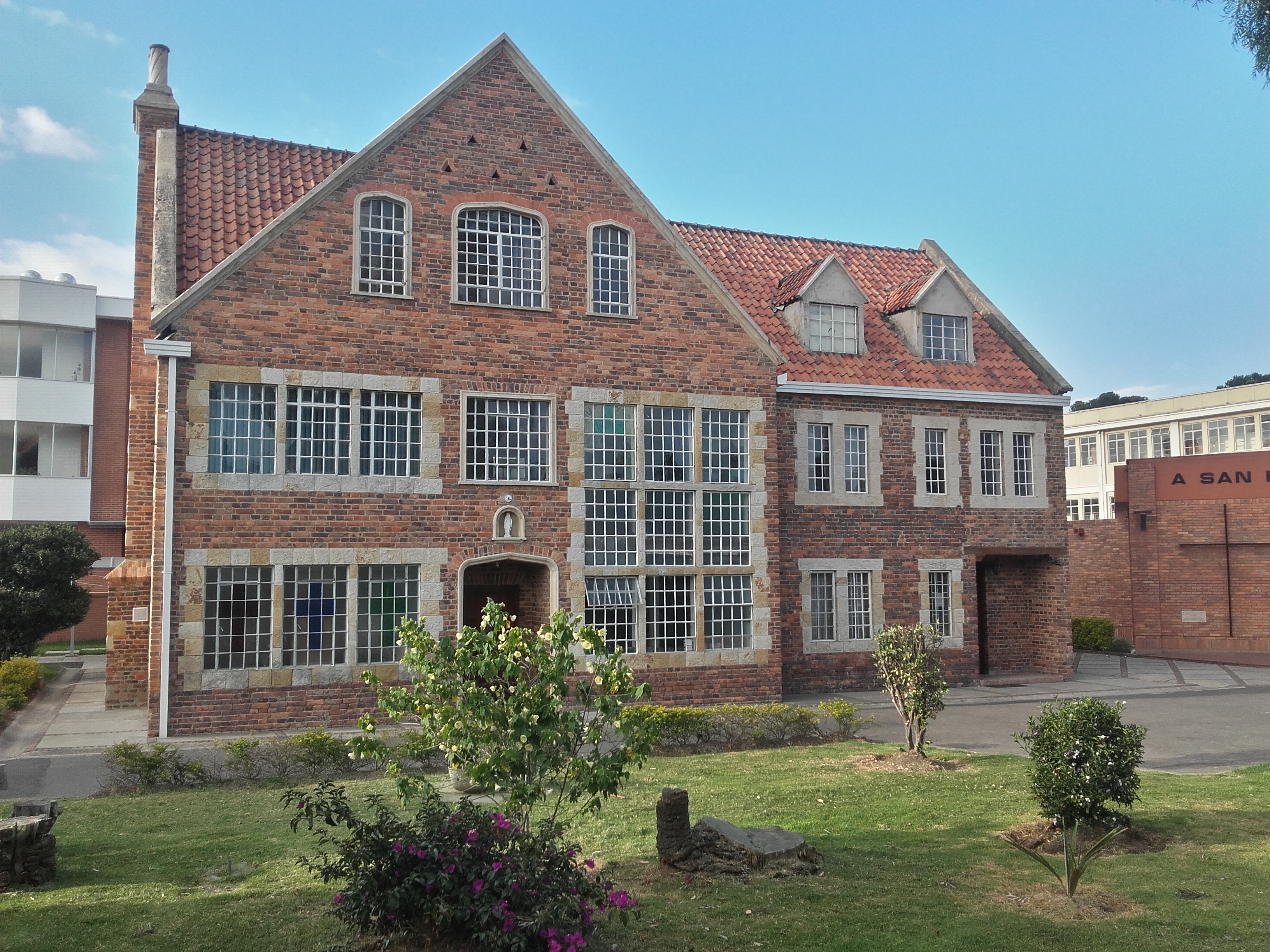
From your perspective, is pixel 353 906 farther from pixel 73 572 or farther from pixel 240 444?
pixel 73 572

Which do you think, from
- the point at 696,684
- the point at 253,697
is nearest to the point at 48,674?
the point at 253,697

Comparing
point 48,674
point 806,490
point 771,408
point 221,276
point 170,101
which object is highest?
point 170,101

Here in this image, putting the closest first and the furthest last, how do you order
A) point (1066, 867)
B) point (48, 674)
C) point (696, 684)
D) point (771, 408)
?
point (1066, 867) < point (696, 684) < point (771, 408) < point (48, 674)

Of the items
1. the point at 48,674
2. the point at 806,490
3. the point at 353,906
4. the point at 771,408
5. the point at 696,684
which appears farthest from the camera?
the point at 48,674

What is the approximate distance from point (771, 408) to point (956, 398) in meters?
5.66

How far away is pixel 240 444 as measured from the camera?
17453 mm

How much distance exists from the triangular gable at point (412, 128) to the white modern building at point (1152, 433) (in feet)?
99.5

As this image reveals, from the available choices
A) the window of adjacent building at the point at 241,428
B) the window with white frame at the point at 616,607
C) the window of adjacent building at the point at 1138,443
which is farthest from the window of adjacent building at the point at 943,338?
the window of adjacent building at the point at 1138,443

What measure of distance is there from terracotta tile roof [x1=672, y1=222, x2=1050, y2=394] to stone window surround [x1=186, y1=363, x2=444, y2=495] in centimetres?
817

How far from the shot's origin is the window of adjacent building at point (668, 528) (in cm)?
2000

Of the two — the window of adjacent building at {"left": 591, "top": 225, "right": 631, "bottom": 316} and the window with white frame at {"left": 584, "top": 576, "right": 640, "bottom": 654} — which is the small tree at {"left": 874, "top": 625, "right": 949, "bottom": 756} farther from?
the window of adjacent building at {"left": 591, "top": 225, "right": 631, "bottom": 316}

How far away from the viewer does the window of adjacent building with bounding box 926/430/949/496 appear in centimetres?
2403

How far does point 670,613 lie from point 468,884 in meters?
13.5

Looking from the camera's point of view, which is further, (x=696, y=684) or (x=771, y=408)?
(x=771, y=408)
